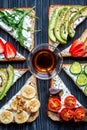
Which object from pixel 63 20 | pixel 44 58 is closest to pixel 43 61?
pixel 44 58

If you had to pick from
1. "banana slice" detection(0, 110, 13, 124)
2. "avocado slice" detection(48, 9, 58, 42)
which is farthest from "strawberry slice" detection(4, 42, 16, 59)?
"banana slice" detection(0, 110, 13, 124)

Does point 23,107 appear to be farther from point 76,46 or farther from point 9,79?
point 76,46

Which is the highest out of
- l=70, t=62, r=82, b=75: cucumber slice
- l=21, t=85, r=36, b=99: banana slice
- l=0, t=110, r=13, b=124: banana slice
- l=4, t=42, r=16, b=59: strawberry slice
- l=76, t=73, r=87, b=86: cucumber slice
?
l=4, t=42, r=16, b=59: strawberry slice

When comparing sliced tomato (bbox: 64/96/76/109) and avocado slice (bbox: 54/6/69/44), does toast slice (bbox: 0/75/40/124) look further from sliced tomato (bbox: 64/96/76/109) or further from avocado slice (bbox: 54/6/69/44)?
avocado slice (bbox: 54/6/69/44)

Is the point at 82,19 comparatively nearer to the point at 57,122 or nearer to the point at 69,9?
the point at 69,9

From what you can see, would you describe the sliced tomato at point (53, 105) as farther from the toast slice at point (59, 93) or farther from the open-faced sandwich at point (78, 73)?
the open-faced sandwich at point (78, 73)

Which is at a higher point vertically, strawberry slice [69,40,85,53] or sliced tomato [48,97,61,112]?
strawberry slice [69,40,85,53]

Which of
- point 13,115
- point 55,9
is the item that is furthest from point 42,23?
point 13,115
